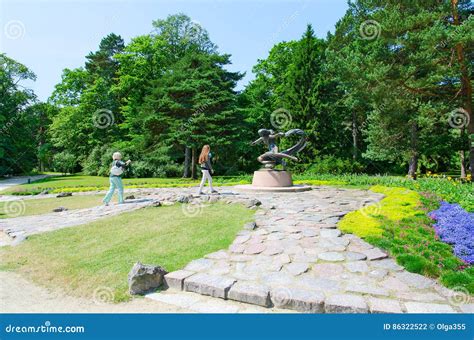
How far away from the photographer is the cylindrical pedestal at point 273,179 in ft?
45.5

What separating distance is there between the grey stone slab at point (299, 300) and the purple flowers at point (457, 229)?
9.55 feet

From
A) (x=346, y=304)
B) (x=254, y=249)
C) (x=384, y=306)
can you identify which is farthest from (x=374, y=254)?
(x=254, y=249)

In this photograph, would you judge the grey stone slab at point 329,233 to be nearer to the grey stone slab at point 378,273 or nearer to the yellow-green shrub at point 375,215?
the yellow-green shrub at point 375,215

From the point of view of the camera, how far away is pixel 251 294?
11.6 feet

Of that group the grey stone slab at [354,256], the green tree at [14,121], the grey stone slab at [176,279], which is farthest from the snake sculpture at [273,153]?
the green tree at [14,121]

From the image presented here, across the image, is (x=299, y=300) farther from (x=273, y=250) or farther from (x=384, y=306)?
(x=273, y=250)

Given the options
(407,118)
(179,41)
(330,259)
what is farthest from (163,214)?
(179,41)

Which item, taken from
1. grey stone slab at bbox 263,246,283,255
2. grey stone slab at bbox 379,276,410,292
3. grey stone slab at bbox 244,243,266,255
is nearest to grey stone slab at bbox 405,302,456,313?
grey stone slab at bbox 379,276,410,292

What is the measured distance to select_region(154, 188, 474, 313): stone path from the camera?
11.0ft

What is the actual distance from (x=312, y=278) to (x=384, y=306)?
985 mm

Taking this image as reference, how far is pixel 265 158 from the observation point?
15.3 m
